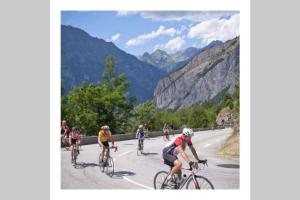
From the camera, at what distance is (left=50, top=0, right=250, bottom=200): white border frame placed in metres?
21.2

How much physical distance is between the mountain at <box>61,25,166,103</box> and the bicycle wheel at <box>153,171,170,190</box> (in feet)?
14.9

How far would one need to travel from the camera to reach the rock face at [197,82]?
2272 centimetres

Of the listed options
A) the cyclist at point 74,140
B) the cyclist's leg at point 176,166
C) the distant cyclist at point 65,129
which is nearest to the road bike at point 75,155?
the cyclist at point 74,140

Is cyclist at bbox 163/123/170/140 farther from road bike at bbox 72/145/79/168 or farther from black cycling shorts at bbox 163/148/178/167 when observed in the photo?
black cycling shorts at bbox 163/148/178/167

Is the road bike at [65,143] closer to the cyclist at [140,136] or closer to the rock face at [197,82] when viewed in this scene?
the cyclist at [140,136]

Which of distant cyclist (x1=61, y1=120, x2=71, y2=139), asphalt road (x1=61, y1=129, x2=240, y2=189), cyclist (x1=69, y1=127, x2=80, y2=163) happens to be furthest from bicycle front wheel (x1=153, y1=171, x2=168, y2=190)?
distant cyclist (x1=61, y1=120, x2=71, y2=139)

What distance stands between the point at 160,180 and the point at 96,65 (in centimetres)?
565

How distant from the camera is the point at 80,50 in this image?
74.3 ft
